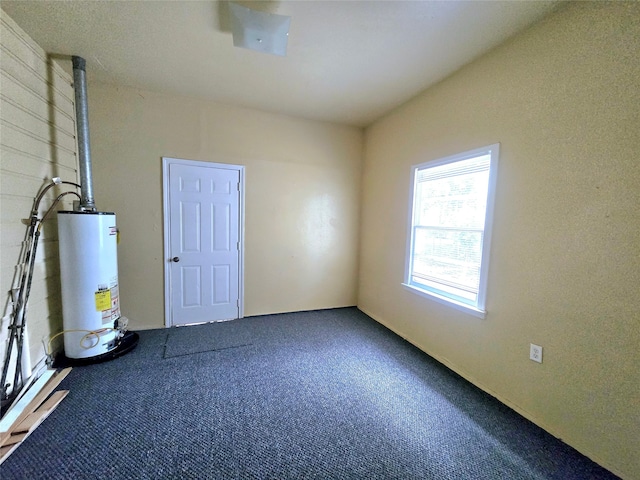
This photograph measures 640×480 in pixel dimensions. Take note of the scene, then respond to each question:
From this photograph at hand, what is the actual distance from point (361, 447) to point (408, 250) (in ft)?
6.56

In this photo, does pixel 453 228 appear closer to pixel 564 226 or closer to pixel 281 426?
pixel 564 226

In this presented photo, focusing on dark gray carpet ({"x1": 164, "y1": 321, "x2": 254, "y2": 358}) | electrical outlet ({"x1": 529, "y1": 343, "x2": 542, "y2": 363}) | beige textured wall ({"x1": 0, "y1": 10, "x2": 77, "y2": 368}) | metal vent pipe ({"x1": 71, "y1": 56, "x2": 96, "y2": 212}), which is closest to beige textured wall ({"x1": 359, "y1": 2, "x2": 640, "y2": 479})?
electrical outlet ({"x1": 529, "y1": 343, "x2": 542, "y2": 363})

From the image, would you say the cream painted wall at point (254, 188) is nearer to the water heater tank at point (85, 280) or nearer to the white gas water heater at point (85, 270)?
the white gas water heater at point (85, 270)

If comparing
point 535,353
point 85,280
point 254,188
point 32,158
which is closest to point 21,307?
point 85,280

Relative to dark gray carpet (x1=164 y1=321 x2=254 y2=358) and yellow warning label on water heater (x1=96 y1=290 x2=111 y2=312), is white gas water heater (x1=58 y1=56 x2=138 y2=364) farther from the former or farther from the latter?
dark gray carpet (x1=164 y1=321 x2=254 y2=358)

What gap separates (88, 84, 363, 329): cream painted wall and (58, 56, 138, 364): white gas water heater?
450 mm

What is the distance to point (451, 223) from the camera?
248 cm

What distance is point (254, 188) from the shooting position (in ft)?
11.1

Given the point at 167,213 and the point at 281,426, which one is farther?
the point at 167,213

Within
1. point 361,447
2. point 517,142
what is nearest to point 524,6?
point 517,142

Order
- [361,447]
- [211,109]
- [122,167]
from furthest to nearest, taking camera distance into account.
Result: [211,109], [122,167], [361,447]

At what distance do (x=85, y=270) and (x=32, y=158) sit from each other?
1.00 m

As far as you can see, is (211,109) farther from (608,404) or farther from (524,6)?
(608,404)

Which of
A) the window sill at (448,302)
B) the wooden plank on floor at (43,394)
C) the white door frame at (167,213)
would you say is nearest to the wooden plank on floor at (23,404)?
the wooden plank on floor at (43,394)
